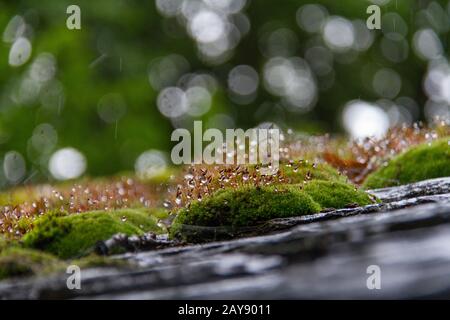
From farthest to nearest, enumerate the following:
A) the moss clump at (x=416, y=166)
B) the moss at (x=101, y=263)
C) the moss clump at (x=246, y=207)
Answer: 1. the moss clump at (x=416, y=166)
2. the moss clump at (x=246, y=207)
3. the moss at (x=101, y=263)

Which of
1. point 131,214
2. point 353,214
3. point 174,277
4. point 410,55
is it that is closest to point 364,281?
point 174,277

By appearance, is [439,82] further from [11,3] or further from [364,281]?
[364,281]

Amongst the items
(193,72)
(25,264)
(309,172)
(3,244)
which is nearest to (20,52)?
(193,72)

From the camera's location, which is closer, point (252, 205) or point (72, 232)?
point (72, 232)

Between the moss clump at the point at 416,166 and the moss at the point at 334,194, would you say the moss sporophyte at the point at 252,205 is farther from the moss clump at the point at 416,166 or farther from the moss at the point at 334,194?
the moss clump at the point at 416,166

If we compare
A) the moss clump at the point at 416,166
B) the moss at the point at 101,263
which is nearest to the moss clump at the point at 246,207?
the moss at the point at 101,263

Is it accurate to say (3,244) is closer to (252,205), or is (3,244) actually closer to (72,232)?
(72,232)
